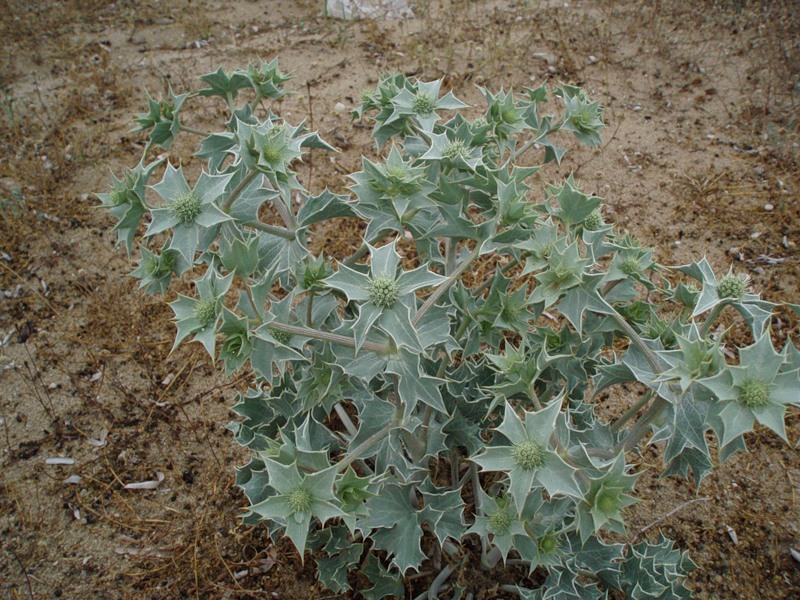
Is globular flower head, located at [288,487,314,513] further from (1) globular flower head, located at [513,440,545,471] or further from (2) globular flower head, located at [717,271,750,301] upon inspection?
(2) globular flower head, located at [717,271,750,301]

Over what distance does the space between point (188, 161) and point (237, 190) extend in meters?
2.56

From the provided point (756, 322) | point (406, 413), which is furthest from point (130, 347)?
point (756, 322)

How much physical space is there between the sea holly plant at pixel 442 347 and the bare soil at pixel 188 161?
507 mm

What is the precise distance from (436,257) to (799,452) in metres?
1.96

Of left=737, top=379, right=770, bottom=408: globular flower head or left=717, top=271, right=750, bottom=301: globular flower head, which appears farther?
left=717, top=271, right=750, bottom=301: globular flower head

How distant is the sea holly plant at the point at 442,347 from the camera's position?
4.65 feet

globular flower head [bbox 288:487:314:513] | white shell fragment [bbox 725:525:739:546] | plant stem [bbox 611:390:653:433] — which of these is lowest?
white shell fragment [bbox 725:525:739:546]

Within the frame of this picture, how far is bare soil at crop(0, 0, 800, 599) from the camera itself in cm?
245

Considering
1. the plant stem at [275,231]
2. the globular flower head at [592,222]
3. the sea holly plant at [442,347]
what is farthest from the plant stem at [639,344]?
the plant stem at [275,231]

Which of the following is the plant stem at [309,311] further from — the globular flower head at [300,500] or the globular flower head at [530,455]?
the globular flower head at [530,455]

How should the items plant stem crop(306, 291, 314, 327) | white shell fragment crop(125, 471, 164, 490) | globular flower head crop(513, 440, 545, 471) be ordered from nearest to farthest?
globular flower head crop(513, 440, 545, 471), plant stem crop(306, 291, 314, 327), white shell fragment crop(125, 471, 164, 490)

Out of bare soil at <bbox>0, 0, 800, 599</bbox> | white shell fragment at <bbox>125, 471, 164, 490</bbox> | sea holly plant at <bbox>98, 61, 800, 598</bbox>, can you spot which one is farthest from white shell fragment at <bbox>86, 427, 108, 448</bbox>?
sea holly plant at <bbox>98, 61, 800, 598</bbox>

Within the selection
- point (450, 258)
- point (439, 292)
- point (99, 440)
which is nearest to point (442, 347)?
point (450, 258)

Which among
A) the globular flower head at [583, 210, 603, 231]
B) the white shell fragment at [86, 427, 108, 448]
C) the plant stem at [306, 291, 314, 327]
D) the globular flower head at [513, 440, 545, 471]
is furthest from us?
the white shell fragment at [86, 427, 108, 448]
